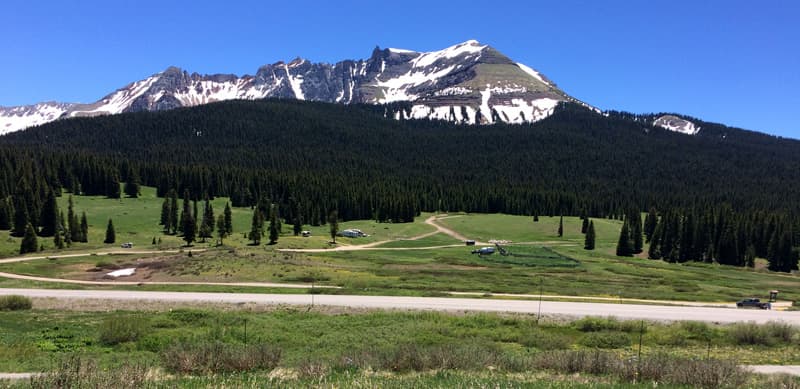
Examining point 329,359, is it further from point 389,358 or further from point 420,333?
point 420,333

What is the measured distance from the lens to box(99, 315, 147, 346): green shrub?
88.4 feet

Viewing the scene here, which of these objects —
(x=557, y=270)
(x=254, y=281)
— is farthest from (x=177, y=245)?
(x=557, y=270)

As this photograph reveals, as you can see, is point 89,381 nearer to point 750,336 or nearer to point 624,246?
point 750,336

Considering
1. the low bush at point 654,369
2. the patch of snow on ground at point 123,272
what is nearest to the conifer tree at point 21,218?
the patch of snow on ground at point 123,272

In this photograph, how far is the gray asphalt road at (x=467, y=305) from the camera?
38.2 m

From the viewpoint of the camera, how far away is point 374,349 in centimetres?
2303

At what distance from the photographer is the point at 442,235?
127m

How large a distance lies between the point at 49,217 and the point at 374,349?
103 m

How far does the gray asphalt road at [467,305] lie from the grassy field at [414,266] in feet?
19.1

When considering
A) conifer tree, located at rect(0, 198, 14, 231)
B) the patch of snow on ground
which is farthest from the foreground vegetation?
conifer tree, located at rect(0, 198, 14, 231)

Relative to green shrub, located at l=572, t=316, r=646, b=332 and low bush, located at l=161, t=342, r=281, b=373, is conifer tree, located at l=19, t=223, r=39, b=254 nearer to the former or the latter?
low bush, located at l=161, t=342, r=281, b=373

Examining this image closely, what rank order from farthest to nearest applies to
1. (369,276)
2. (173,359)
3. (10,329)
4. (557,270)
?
(557,270), (369,276), (10,329), (173,359)

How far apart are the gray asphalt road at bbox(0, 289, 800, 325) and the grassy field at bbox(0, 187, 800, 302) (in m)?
5.82

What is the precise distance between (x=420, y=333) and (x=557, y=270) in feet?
181
